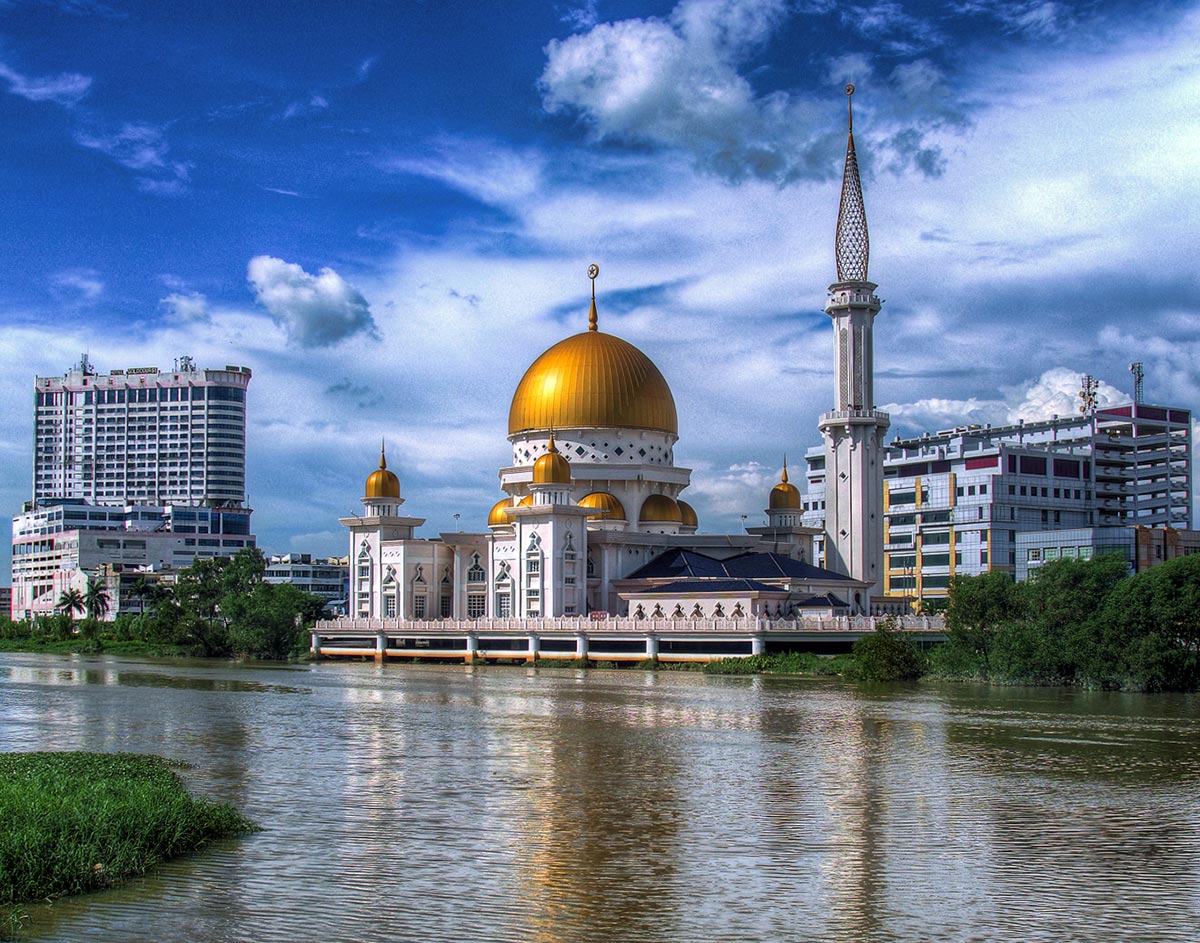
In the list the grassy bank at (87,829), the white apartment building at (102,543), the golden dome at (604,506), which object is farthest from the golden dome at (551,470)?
the white apartment building at (102,543)

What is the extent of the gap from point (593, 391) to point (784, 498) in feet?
44.6

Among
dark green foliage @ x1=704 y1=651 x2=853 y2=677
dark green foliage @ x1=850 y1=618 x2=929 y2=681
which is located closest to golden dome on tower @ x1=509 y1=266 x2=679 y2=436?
dark green foliage @ x1=704 y1=651 x2=853 y2=677

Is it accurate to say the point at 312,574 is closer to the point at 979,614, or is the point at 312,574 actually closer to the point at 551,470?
the point at 551,470

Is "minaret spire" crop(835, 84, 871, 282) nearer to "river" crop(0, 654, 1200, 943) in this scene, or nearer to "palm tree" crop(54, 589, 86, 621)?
"river" crop(0, 654, 1200, 943)

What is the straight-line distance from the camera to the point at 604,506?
273 feet

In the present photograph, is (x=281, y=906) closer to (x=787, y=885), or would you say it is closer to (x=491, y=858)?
(x=491, y=858)

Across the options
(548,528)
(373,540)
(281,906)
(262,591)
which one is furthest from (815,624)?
(281,906)

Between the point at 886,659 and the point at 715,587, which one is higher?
the point at 715,587

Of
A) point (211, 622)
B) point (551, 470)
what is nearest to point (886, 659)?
point (551, 470)

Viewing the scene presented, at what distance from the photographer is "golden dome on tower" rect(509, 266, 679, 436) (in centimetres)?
8569

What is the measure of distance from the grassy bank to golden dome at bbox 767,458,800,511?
232 ft

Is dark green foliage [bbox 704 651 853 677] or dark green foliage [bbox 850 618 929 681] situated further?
dark green foliage [bbox 704 651 853 677]

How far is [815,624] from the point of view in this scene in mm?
67438

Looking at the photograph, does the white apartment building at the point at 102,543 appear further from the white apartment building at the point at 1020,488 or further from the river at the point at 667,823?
the river at the point at 667,823
